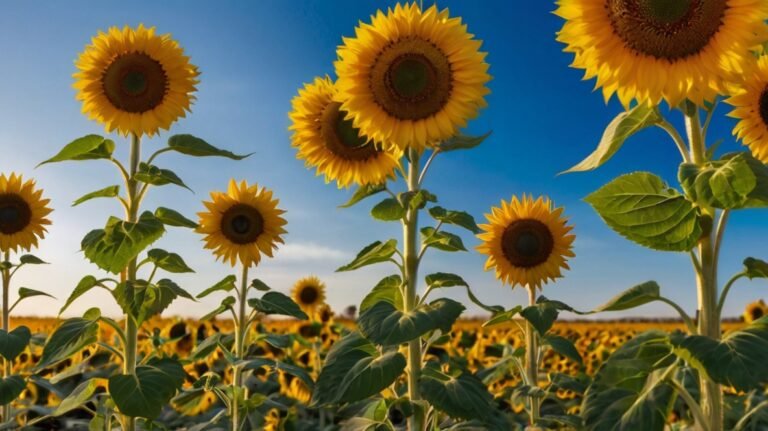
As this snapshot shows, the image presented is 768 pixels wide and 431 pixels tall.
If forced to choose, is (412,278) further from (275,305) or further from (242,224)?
(242,224)

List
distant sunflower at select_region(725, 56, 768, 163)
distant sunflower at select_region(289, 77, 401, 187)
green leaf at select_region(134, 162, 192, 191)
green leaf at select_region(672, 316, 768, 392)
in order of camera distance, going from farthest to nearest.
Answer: distant sunflower at select_region(289, 77, 401, 187) < green leaf at select_region(134, 162, 192, 191) < distant sunflower at select_region(725, 56, 768, 163) < green leaf at select_region(672, 316, 768, 392)

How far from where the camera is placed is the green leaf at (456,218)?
14.5 ft

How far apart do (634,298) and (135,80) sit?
12.7 ft

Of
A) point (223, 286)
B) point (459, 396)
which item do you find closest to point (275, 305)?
point (223, 286)

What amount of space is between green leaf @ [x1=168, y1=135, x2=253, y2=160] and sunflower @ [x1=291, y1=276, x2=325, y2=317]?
21.8ft

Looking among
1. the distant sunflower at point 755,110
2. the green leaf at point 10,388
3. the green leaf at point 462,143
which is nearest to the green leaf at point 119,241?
the green leaf at point 462,143

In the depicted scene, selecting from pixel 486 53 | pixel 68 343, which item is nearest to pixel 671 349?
pixel 486 53

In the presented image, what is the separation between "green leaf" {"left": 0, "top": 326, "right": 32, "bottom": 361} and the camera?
5.63 metres

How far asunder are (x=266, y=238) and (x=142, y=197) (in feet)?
6.01

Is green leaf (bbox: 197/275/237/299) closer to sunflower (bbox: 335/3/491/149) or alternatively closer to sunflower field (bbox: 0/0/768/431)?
sunflower field (bbox: 0/0/768/431)

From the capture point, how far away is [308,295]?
11.7 meters

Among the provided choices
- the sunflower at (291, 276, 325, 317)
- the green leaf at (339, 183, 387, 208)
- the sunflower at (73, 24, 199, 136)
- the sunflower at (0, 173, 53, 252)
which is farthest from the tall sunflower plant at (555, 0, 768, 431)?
the sunflower at (291, 276, 325, 317)

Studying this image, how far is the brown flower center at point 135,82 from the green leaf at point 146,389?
6.09ft

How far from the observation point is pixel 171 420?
8.30 metres
